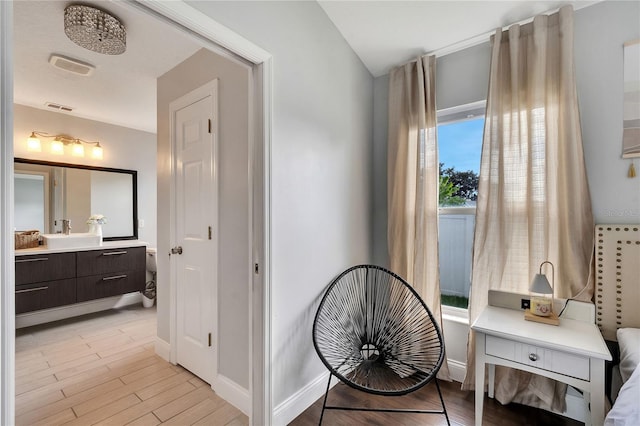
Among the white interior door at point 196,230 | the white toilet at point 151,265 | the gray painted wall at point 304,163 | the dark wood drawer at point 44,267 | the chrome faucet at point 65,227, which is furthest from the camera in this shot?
the white toilet at point 151,265

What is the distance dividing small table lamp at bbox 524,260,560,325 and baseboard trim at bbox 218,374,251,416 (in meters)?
1.71

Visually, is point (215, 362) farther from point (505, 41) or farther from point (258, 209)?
point (505, 41)

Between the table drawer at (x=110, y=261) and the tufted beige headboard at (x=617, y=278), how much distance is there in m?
4.29

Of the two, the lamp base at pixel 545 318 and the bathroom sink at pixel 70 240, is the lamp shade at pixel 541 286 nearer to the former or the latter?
the lamp base at pixel 545 318

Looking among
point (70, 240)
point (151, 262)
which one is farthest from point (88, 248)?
point (151, 262)

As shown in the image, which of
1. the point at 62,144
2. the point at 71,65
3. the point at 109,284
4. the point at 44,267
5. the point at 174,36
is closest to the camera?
the point at 174,36

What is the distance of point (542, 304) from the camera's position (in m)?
1.61

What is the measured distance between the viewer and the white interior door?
2.02 m

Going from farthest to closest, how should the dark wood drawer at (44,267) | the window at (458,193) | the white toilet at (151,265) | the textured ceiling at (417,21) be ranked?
the white toilet at (151,265)
the dark wood drawer at (44,267)
the window at (458,193)
the textured ceiling at (417,21)

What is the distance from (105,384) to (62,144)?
2730 mm

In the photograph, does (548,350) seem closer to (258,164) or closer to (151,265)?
(258,164)

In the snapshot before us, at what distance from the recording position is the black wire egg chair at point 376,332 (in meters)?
1.74

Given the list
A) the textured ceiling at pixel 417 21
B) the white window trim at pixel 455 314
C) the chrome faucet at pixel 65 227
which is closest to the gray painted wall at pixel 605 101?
the textured ceiling at pixel 417 21

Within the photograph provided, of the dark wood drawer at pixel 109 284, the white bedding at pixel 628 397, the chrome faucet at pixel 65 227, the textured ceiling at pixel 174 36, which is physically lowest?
the dark wood drawer at pixel 109 284
